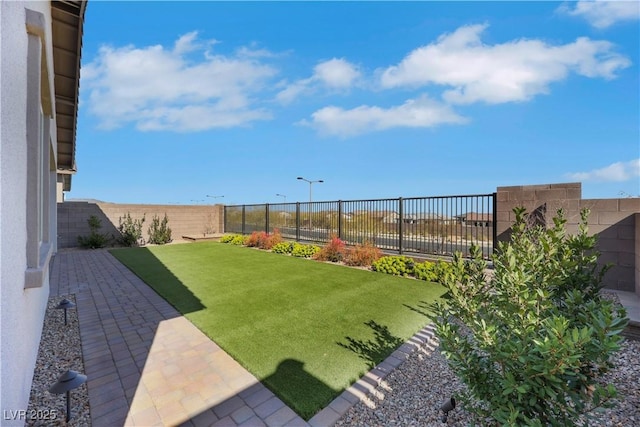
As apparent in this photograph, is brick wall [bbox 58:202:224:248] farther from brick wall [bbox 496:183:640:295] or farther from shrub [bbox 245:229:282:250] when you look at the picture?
brick wall [bbox 496:183:640:295]

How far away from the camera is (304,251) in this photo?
9.90 metres

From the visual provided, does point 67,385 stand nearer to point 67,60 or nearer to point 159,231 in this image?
point 67,60

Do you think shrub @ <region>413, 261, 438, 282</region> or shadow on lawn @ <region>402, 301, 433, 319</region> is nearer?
shadow on lawn @ <region>402, 301, 433, 319</region>

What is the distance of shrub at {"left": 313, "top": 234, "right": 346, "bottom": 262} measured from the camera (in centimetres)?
889

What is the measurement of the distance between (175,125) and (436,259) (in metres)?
17.5

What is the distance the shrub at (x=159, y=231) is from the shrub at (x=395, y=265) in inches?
467

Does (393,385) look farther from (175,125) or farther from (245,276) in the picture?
(175,125)

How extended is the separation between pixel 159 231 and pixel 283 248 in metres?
8.02

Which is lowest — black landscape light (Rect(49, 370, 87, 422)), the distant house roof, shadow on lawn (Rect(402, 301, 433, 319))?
shadow on lawn (Rect(402, 301, 433, 319))

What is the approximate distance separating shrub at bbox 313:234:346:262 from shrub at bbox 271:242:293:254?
164cm

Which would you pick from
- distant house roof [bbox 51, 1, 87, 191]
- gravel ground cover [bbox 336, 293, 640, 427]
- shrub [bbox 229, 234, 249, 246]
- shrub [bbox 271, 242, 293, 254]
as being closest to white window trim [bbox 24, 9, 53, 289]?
distant house roof [bbox 51, 1, 87, 191]

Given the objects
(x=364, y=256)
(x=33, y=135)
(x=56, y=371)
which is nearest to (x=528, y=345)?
(x=33, y=135)

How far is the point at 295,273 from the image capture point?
732cm

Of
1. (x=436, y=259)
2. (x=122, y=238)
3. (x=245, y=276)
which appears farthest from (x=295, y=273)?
(x=122, y=238)
